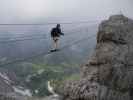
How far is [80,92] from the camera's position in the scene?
176ft

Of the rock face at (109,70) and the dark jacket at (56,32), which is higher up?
the dark jacket at (56,32)

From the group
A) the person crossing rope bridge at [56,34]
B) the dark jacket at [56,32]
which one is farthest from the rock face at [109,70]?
the dark jacket at [56,32]

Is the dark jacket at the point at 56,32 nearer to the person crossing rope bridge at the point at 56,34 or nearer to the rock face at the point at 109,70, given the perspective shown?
the person crossing rope bridge at the point at 56,34

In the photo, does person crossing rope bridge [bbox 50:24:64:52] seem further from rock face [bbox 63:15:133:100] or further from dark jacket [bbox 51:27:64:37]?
rock face [bbox 63:15:133:100]

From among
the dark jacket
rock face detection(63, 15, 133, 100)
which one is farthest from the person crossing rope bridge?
rock face detection(63, 15, 133, 100)

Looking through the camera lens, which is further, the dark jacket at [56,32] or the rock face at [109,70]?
the rock face at [109,70]

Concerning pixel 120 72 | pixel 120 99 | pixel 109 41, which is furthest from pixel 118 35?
pixel 120 99

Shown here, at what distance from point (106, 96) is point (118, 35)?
1110cm

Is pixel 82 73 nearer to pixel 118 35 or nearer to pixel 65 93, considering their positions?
pixel 65 93

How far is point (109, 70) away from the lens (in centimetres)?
5491

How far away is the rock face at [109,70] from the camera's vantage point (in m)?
53.7

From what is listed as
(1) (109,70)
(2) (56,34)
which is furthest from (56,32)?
(1) (109,70)

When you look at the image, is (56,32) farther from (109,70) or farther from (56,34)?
(109,70)

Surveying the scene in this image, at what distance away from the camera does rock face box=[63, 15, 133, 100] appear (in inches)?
2114
